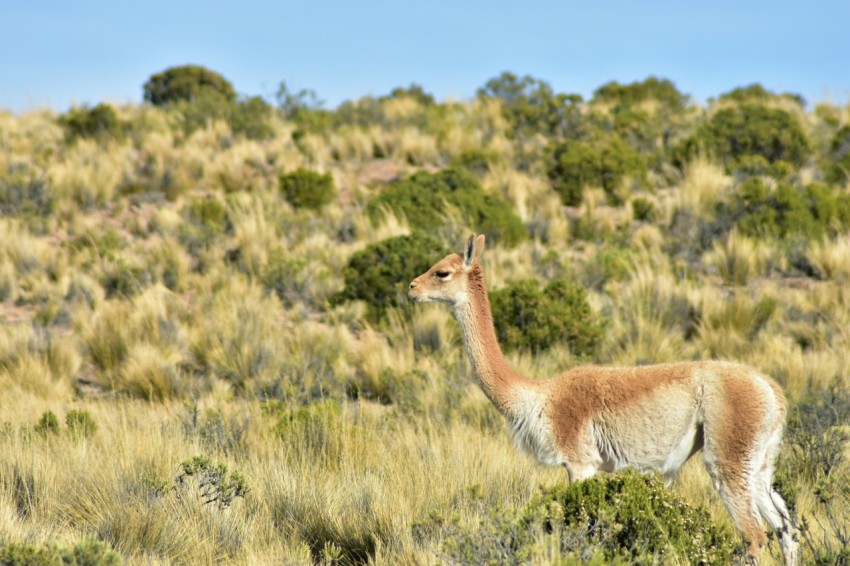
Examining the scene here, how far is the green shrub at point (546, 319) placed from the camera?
33.4 ft

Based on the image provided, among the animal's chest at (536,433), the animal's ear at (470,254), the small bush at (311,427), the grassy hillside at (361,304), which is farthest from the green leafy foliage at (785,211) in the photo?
the animal's chest at (536,433)

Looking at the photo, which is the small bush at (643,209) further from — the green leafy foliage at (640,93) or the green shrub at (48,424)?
the green shrub at (48,424)

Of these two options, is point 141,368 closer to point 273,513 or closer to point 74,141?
point 273,513

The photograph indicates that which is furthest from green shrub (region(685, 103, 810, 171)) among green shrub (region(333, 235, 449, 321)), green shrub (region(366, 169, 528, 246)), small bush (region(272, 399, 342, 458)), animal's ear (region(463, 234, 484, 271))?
animal's ear (region(463, 234, 484, 271))

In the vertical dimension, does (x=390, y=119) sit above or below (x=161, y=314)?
above

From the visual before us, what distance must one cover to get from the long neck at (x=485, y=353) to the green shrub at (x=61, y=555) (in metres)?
2.33

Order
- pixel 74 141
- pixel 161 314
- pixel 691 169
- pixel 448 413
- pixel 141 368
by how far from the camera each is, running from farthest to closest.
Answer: pixel 74 141 < pixel 691 169 < pixel 161 314 < pixel 141 368 < pixel 448 413

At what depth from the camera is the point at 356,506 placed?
18.6 feet

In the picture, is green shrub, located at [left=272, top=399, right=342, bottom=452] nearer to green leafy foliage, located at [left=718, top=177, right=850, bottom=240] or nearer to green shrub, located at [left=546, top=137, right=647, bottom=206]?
green leafy foliage, located at [left=718, top=177, right=850, bottom=240]

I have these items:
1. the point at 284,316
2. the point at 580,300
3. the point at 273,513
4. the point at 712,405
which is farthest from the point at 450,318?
the point at 712,405

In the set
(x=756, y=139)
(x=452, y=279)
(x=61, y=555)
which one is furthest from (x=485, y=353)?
(x=756, y=139)

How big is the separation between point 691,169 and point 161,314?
10240 mm

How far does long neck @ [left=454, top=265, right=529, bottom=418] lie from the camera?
5633 mm

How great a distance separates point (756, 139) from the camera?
18.4 metres
